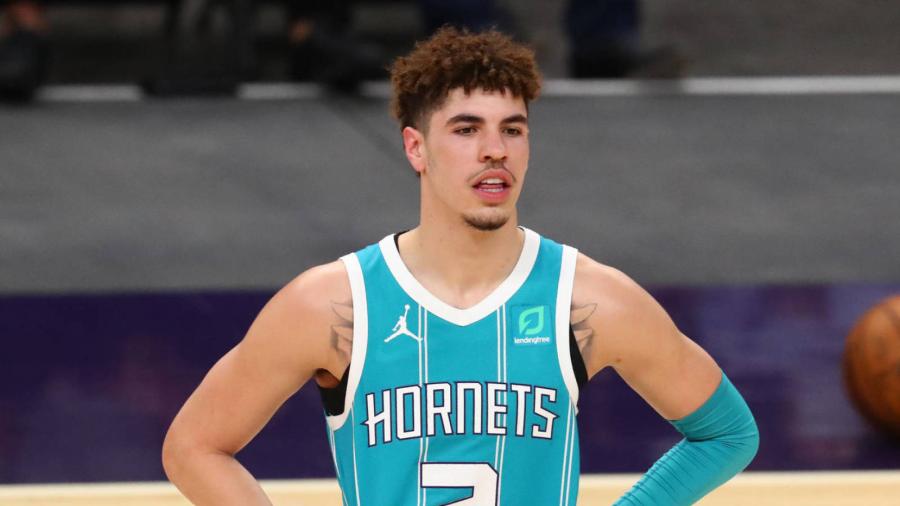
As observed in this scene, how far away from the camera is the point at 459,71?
115 inches

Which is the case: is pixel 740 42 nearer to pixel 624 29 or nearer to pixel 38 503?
pixel 624 29

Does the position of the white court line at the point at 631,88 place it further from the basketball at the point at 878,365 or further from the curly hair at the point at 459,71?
the curly hair at the point at 459,71

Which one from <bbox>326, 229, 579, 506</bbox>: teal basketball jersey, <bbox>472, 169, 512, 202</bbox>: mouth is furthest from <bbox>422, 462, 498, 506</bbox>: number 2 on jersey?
<bbox>472, 169, 512, 202</bbox>: mouth

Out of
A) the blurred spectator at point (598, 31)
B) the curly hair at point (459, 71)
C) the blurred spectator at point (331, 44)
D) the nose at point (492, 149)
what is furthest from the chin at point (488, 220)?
the blurred spectator at point (331, 44)

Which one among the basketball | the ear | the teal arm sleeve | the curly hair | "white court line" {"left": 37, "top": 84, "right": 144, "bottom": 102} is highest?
the curly hair

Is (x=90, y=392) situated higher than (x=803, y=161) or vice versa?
(x=803, y=161)

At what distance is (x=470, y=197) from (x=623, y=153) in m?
6.57

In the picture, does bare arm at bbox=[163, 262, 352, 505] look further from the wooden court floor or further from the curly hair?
the wooden court floor

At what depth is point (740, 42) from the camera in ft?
→ 34.6

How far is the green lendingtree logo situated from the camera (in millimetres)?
2977

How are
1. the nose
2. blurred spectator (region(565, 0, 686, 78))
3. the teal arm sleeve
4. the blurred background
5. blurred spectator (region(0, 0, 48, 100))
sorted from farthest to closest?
blurred spectator (region(565, 0, 686, 78)), blurred spectator (region(0, 0, 48, 100)), the blurred background, the teal arm sleeve, the nose

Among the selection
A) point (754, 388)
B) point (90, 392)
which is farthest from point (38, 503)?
point (754, 388)

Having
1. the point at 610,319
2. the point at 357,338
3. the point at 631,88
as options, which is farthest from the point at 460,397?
the point at 631,88

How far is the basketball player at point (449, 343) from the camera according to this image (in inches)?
115
